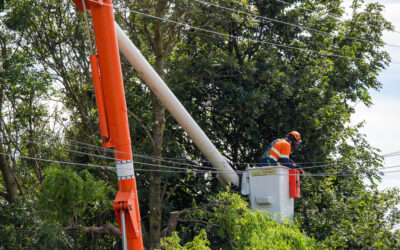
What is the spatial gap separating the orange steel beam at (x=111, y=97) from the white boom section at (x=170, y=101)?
229 cm

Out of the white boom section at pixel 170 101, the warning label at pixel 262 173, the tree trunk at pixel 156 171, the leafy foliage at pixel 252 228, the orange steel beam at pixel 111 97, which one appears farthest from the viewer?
the tree trunk at pixel 156 171

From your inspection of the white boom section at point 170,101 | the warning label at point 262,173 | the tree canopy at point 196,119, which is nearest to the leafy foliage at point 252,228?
the tree canopy at point 196,119

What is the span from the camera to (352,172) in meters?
19.1

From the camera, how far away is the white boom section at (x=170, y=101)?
12955mm

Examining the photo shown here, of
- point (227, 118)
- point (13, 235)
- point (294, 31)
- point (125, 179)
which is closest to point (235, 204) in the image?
point (125, 179)

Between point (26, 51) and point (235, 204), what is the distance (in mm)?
7653

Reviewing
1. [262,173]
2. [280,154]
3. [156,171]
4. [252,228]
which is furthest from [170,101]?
[252,228]

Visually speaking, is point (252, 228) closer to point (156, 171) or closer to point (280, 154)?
point (280, 154)

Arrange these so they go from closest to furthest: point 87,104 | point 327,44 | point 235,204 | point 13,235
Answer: point 235,204, point 13,235, point 87,104, point 327,44

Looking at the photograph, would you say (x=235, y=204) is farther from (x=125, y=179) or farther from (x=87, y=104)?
(x=87, y=104)

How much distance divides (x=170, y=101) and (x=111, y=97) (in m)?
4.21

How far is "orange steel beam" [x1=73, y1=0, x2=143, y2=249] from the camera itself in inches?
393

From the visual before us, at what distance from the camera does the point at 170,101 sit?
14.1 metres

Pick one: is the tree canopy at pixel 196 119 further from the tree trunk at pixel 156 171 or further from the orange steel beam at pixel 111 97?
the orange steel beam at pixel 111 97
